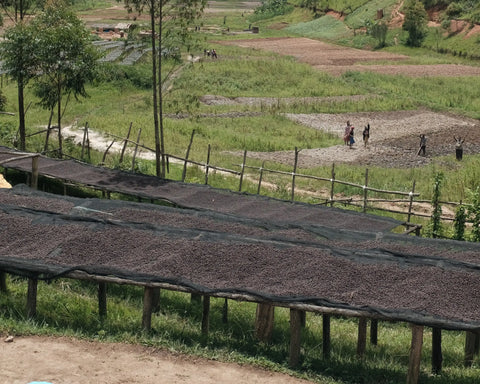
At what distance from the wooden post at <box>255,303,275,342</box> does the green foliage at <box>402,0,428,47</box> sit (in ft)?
194

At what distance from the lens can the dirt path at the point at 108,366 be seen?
1036 cm

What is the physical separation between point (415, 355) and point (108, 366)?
13.6 ft

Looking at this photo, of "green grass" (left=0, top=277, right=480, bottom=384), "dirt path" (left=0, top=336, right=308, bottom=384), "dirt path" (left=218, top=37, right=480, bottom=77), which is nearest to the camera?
"dirt path" (left=0, top=336, right=308, bottom=384)

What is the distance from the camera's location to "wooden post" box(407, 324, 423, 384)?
10.7 m

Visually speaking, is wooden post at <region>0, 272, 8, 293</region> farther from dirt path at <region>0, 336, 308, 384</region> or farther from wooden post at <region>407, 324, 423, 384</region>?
wooden post at <region>407, 324, 423, 384</region>

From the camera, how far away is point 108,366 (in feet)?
35.0

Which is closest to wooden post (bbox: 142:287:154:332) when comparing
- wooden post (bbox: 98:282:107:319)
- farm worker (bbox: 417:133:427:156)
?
wooden post (bbox: 98:282:107:319)

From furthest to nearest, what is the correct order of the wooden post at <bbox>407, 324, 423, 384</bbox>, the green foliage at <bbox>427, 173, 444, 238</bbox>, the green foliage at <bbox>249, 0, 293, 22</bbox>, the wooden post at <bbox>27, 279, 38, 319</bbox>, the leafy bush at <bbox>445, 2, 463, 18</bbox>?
the green foliage at <bbox>249, 0, 293, 22</bbox> < the leafy bush at <bbox>445, 2, 463, 18</bbox> < the green foliage at <bbox>427, 173, 444, 238</bbox> < the wooden post at <bbox>27, 279, 38, 319</bbox> < the wooden post at <bbox>407, 324, 423, 384</bbox>

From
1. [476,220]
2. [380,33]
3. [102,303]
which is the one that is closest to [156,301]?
[102,303]

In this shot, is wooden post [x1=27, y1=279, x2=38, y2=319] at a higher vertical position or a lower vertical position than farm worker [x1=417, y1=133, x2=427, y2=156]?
higher

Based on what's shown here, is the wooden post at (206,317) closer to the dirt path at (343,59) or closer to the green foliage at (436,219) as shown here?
the green foliage at (436,219)

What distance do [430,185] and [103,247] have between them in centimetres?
1480

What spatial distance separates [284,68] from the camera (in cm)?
5259

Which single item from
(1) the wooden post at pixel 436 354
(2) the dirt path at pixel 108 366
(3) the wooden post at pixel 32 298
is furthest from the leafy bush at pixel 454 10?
(2) the dirt path at pixel 108 366
